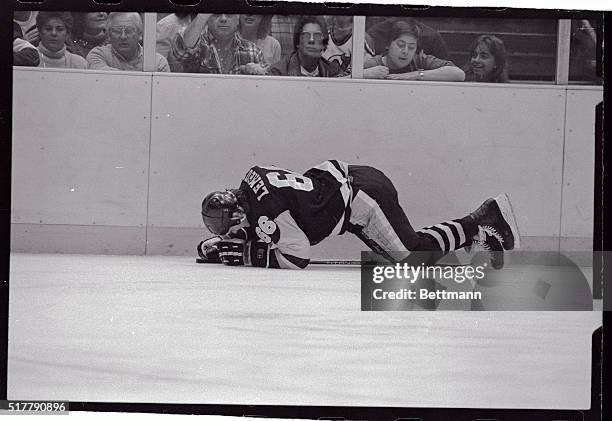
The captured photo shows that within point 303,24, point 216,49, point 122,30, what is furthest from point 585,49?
point 122,30

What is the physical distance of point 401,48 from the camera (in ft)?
6.98

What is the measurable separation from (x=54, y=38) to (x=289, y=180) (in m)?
0.62

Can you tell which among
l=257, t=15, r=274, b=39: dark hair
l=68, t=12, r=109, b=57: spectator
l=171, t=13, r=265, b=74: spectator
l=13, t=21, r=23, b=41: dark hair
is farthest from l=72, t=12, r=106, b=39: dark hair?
l=257, t=15, r=274, b=39: dark hair

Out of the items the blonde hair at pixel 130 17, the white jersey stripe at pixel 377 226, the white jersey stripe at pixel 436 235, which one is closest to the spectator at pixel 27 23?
the blonde hair at pixel 130 17

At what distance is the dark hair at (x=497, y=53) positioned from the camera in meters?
Answer: 1.98

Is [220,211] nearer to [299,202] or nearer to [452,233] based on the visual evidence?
[299,202]

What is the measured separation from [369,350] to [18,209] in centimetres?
71

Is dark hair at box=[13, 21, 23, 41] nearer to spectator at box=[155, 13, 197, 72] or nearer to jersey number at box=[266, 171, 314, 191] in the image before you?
spectator at box=[155, 13, 197, 72]

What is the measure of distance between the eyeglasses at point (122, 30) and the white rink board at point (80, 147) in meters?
0.12

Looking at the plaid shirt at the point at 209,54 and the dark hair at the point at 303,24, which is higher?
the dark hair at the point at 303,24

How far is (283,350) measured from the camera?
75.9 inches

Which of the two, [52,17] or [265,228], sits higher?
[52,17]

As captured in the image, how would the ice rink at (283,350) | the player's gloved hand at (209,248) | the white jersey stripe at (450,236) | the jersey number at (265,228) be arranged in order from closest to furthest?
1. the ice rink at (283,350)
2. the white jersey stripe at (450,236)
3. the player's gloved hand at (209,248)
4. the jersey number at (265,228)

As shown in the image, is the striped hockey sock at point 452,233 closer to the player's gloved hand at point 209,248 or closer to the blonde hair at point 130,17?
the player's gloved hand at point 209,248
